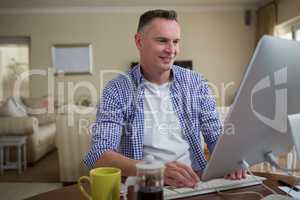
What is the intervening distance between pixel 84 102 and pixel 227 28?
3.16 m

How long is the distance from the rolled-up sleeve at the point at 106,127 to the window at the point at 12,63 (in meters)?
5.74

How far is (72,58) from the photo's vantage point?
6.50 m

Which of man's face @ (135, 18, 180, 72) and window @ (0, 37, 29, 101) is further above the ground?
window @ (0, 37, 29, 101)

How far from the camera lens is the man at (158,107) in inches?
49.3

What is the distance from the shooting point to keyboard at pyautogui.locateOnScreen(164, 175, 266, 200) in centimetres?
88

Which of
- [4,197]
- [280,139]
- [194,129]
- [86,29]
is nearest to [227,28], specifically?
[86,29]

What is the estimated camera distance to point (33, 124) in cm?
384

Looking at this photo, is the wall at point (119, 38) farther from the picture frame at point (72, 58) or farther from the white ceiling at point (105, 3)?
the white ceiling at point (105, 3)

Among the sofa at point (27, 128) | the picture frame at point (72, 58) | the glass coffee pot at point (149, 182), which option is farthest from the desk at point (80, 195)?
the picture frame at point (72, 58)

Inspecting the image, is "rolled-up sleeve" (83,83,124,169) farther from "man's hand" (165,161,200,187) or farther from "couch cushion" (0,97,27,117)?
"couch cushion" (0,97,27,117)

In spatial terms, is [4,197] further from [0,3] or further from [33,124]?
[0,3]

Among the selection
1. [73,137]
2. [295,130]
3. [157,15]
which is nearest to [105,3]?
[73,137]

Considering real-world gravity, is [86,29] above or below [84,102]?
above

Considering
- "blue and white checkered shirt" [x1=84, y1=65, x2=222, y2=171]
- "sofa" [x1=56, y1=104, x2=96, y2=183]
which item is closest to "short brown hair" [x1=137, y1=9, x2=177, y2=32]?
"blue and white checkered shirt" [x1=84, y1=65, x2=222, y2=171]
